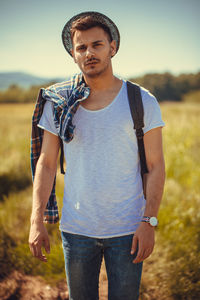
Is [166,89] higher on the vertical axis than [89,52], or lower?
higher

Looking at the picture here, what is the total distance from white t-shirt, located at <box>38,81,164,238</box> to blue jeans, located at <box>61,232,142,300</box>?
0.17ft

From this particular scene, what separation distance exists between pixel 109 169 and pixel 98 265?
63 centimetres

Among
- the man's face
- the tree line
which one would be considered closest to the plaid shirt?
the man's face

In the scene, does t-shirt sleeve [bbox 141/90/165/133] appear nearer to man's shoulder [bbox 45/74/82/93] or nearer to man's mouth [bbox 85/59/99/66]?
man's mouth [bbox 85/59/99/66]

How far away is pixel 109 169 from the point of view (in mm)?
1612

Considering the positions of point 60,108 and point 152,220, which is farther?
point 60,108

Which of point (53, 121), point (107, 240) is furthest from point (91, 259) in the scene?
point (53, 121)

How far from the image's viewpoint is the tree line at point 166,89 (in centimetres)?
2830

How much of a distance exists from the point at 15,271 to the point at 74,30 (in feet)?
9.08

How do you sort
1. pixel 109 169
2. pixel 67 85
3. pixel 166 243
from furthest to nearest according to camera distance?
1. pixel 166 243
2. pixel 67 85
3. pixel 109 169

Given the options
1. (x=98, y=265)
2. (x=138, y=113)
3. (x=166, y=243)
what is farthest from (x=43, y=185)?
(x=166, y=243)

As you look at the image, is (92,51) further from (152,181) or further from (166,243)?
(166,243)

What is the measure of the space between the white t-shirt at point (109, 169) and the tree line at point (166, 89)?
86.8ft

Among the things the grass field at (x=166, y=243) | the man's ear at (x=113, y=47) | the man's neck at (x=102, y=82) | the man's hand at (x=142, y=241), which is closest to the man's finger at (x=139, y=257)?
the man's hand at (x=142, y=241)
